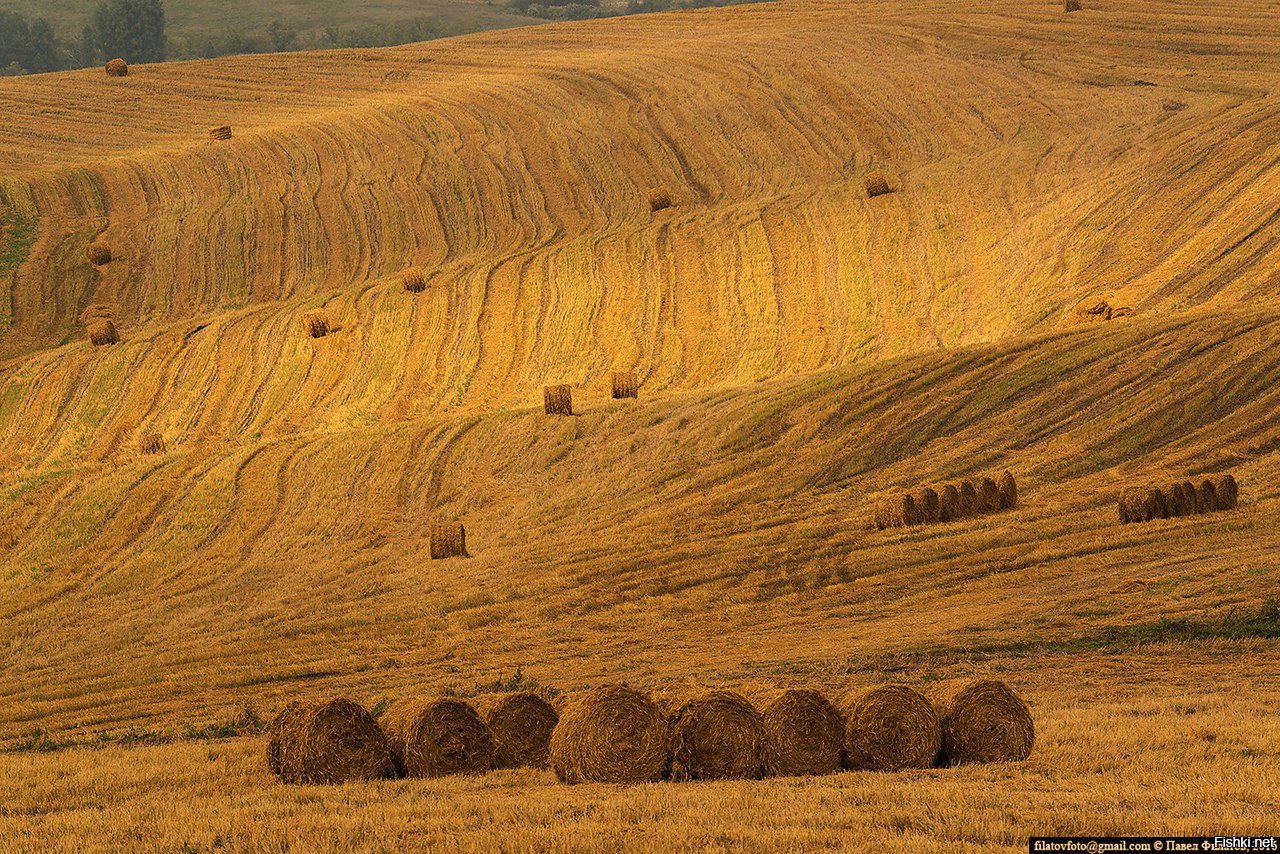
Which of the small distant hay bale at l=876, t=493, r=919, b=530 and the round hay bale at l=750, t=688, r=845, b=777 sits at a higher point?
the small distant hay bale at l=876, t=493, r=919, b=530

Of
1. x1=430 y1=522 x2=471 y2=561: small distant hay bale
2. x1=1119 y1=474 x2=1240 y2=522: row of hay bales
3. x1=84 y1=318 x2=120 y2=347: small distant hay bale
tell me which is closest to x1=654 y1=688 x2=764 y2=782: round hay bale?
x1=1119 y1=474 x2=1240 y2=522: row of hay bales

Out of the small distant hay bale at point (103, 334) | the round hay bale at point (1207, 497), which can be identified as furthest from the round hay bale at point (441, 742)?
the small distant hay bale at point (103, 334)

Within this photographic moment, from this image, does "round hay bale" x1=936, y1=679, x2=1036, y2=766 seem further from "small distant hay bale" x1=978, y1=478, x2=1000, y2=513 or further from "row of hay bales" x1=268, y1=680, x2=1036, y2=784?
"small distant hay bale" x1=978, y1=478, x2=1000, y2=513

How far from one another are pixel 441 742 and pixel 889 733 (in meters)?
4.09

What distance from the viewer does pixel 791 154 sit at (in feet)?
171

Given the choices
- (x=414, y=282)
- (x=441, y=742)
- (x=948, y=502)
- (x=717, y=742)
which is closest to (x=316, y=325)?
(x=414, y=282)

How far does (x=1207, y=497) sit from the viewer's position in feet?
76.5

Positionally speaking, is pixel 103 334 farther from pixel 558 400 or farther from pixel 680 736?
pixel 680 736

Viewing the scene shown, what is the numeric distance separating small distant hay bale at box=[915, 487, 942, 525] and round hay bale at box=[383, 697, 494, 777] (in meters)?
12.6

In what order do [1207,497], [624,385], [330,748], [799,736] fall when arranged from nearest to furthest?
[799,736] < [330,748] < [1207,497] < [624,385]

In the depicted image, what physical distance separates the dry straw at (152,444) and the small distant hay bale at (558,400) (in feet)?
32.6

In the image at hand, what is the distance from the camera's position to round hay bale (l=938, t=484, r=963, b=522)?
24.5 metres

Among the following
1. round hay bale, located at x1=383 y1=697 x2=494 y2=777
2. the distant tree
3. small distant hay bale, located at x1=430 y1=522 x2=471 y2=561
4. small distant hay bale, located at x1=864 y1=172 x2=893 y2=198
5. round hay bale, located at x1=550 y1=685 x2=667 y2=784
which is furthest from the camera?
the distant tree

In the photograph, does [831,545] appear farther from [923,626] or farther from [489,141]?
[489,141]
